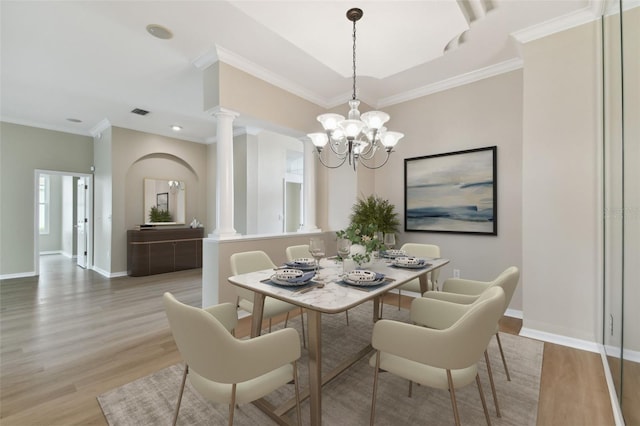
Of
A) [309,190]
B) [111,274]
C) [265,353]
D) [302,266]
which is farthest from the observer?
[111,274]

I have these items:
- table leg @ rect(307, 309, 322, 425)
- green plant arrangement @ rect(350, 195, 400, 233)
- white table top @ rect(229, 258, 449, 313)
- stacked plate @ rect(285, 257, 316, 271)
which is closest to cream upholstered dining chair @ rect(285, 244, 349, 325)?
stacked plate @ rect(285, 257, 316, 271)

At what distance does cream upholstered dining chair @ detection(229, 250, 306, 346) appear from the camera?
2.38 meters

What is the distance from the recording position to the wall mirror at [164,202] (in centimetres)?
627

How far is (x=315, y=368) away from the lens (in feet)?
5.00

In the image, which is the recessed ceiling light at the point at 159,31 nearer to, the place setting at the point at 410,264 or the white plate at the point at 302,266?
the white plate at the point at 302,266

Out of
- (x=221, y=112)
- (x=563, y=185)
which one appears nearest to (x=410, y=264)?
(x=563, y=185)

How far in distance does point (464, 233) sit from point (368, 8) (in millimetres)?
2838

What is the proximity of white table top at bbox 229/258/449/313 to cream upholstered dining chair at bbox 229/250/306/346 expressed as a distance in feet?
1.31

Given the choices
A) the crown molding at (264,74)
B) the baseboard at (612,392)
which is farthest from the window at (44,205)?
the baseboard at (612,392)

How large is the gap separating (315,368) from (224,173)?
2.48 metres

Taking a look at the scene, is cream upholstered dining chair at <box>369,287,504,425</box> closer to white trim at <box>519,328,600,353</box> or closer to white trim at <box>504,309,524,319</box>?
white trim at <box>519,328,600,353</box>

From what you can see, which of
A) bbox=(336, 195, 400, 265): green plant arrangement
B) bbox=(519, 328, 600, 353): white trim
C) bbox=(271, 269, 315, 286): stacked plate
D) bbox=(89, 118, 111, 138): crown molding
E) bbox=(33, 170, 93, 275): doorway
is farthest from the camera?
bbox=(33, 170, 93, 275): doorway

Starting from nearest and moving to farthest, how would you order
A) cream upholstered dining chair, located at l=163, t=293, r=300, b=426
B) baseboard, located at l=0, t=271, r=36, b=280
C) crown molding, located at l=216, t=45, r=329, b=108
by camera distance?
cream upholstered dining chair, located at l=163, t=293, r=300, b=426 < crown molding, located at l=216, t=45, r=329, b=108 < baseboard, located at l=0, t=271, r=36, b=280

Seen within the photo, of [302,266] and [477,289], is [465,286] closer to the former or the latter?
[477,289]
